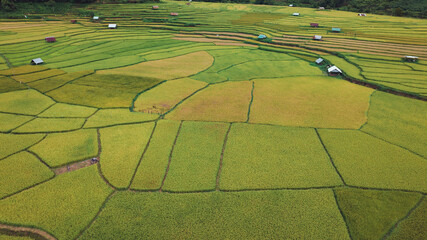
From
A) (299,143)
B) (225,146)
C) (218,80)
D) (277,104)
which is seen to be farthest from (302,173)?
(218,80)

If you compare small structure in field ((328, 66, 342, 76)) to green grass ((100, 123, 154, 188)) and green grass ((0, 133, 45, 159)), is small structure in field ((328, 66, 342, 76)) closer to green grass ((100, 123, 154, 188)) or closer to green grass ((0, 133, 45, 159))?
green grass ((100, 123, 154, 188))

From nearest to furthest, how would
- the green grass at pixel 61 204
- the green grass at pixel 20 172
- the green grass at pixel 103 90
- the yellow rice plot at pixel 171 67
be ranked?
the green grass at pixel 61 204
the green grass at pixel 20 172
the green grass at pixel 103 90
the yellow rice plot at pixel 171 67

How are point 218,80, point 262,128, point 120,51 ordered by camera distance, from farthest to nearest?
point 120,51
point 218,80
point 262,128

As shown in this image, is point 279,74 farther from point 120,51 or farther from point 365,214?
point 120,51

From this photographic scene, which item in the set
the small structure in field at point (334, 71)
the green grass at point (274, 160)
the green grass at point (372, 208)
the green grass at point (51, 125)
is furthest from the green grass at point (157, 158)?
the small structure in field at point (334, 71)

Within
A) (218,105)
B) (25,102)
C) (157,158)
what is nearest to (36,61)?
(25,102)

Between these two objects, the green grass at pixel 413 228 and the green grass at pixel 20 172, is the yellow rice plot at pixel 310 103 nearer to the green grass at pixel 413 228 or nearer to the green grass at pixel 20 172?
the green grass at pixel 413 228

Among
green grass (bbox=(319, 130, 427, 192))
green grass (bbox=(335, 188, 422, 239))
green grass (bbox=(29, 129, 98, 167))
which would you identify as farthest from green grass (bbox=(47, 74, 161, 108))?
green grass (bbox=(335, 188, 422, 239))
